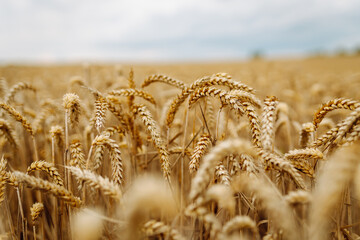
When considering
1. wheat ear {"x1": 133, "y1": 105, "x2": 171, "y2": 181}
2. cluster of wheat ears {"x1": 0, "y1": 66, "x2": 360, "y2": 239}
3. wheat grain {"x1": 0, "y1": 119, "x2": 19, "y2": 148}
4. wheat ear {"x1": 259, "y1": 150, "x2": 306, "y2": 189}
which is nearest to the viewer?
cluster of wheat ears {"x1": 0, "y1": 66, "x2": 360, "y2": 239}

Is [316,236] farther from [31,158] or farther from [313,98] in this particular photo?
[313,98]

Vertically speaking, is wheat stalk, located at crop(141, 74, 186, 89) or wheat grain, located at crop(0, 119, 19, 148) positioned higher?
wheat stalk, located at crop(141, 74, 186, 89)

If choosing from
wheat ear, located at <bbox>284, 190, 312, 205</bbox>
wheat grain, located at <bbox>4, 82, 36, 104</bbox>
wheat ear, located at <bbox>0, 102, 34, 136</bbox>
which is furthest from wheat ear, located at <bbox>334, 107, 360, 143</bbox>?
wheat grain, located at <bbox>4, 82, 36, 104</bbox>

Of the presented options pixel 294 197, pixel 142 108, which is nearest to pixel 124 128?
pixel 142 108

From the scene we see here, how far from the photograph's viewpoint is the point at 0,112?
71.8 inches

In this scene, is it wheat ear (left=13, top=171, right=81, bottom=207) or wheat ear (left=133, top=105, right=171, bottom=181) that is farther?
wheat ear (left=133, top=105, right=171, bottom=181)

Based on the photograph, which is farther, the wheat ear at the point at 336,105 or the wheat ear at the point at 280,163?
the wheat ear at the point at 336,105

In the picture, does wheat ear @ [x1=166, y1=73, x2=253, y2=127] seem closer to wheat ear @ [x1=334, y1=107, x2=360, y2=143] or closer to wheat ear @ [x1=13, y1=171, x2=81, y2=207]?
wheat ear @ [x1=334, y1=107, x2=360, y2=143]

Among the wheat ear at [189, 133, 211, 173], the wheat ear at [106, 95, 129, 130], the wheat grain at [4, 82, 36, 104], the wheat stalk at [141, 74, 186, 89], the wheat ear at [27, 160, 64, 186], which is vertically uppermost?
the wheat stalk at [141, 74, 186, 89]

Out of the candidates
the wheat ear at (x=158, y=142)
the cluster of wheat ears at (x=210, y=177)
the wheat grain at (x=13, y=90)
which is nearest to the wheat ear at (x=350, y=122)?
the cluster of wheat ears at (x=210, y=177)

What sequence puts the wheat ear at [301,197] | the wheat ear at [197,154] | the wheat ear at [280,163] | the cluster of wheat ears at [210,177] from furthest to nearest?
the wheat ear at [197,154], the wheat ear at [280,163], the wheat ear at [301,197], the cluster of wheat ears at [210,177]

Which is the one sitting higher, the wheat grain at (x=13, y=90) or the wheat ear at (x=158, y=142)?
the wheat grain at (x=13, y=90)

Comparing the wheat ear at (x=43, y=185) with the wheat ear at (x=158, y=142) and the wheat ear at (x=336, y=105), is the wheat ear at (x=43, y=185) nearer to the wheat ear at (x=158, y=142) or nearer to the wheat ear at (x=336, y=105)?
the wheat ear at (x=158, y=142)

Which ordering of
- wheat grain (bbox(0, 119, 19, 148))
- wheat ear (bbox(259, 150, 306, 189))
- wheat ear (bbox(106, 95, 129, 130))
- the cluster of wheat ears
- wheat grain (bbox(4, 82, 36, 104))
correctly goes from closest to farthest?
the cluster of wheat ears
wheat ear (bbox(259, 150, 306, 189))
wheat ear (bbox(106, 95, 129, 130))
wheat grain (bbox(0, 119, 19, 148))
wheat grain (bbox(4, 82, 36, 104))
